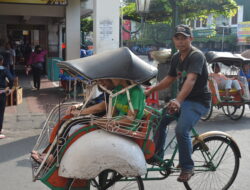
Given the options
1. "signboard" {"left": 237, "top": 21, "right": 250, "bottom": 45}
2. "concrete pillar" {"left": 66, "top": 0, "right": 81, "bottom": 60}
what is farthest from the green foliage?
"signboard" {"left": 237, "top": 21, "right": 250, "bottom": 45}

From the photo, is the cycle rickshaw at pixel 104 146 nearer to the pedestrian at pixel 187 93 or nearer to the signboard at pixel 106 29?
the pedestrian at pixel 187 93

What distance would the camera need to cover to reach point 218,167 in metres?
4.20

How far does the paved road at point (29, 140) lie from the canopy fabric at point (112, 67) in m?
0.58

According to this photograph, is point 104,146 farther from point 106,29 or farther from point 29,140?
point 106,29

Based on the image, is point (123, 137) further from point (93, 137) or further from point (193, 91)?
point (193, 91)

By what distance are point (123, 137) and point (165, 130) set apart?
0.77m

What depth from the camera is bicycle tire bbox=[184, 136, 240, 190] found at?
4062 mm

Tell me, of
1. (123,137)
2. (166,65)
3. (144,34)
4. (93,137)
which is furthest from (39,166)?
(144,34)

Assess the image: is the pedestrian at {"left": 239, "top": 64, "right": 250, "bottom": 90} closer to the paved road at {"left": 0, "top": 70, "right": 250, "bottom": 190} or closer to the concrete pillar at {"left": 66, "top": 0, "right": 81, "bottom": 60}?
the paved road at {"left": 0, "top": 70, "right": 250, "bottom": 190}

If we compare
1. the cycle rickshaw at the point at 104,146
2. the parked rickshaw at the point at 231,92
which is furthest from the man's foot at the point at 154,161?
the parked rickshaw at the point at 231,92

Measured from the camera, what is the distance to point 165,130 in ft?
12.9

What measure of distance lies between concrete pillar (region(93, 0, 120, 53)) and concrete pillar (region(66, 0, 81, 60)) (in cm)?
504

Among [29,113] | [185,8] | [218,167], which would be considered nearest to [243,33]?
[185,8]

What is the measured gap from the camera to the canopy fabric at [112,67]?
3.31 meters
